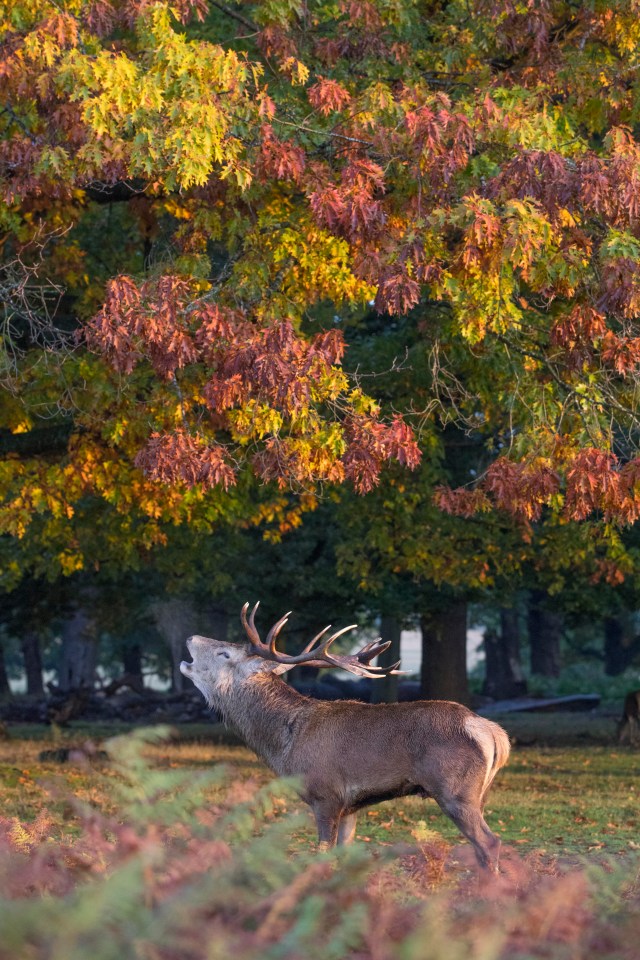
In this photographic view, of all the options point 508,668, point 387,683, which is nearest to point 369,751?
point 387,683

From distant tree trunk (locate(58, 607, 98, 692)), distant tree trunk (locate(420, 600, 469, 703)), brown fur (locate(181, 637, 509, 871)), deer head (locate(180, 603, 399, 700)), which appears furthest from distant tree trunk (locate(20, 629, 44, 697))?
brown fur (locate(181, 637, 509, 871))

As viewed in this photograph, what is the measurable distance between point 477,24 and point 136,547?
10296mm

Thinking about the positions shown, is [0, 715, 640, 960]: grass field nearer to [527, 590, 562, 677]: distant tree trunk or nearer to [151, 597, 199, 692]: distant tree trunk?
[151, 597, 199, 692]: distant tree trunk

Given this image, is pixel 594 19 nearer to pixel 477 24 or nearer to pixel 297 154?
pixel 477 24

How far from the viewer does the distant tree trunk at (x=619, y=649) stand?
52.2 meters

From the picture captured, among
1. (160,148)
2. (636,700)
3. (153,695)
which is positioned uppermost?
(160,148)

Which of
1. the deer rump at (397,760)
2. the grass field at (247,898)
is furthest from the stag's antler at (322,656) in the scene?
the grass field at (247,898)

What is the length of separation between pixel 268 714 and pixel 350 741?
0.91 meters

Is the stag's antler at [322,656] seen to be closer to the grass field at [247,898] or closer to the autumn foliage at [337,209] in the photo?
the autumn foliage at [337,209]

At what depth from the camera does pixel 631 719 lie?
2692cm

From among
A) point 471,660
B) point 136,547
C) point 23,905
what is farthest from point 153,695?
point 471,660

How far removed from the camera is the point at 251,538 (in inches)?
1118

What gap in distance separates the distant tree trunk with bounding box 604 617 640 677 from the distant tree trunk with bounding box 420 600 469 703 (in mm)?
25597

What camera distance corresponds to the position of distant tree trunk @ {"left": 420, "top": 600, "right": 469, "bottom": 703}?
1090 inches
